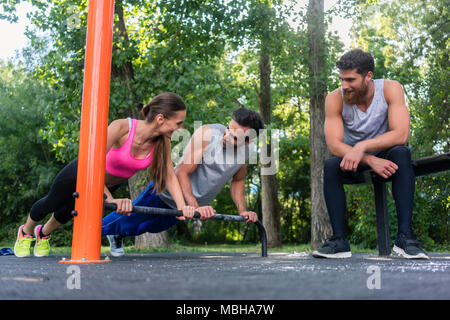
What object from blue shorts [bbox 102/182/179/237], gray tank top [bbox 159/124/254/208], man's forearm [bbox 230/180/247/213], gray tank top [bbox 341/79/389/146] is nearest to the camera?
gray tank top [bbox 341/79/389/146]

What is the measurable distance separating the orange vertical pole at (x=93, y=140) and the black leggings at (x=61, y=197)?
32.0 inches

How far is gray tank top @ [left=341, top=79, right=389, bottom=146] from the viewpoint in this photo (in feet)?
9.27

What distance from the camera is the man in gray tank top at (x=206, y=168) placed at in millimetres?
3277

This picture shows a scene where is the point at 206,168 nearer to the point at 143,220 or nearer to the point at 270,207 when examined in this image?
Result: the point at 143,220

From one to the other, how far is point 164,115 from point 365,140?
49.6 inches

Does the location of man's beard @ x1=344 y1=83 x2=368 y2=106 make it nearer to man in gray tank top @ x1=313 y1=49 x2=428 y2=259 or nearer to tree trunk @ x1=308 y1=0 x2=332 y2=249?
man in gray tank top @ x1=313 y1=49 x2=428 y2=259

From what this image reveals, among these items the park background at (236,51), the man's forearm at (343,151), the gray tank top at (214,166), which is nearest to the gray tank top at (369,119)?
the man's forearm at (343,151)

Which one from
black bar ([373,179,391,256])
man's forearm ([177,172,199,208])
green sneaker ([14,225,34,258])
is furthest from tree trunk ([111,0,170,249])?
black bar ([373,179,391,256])

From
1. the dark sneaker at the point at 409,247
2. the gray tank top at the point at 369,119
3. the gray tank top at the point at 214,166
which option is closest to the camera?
the dark sneaker at the point at 409,247

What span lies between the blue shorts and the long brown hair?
→ 11.7 inches

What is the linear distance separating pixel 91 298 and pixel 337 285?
0.55m

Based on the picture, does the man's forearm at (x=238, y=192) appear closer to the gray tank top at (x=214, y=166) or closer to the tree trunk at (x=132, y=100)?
the gray tank top at (x=214, y=166)

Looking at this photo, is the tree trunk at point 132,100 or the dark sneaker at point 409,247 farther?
the tree trunk at point 132,100

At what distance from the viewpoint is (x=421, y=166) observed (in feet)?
8.75
